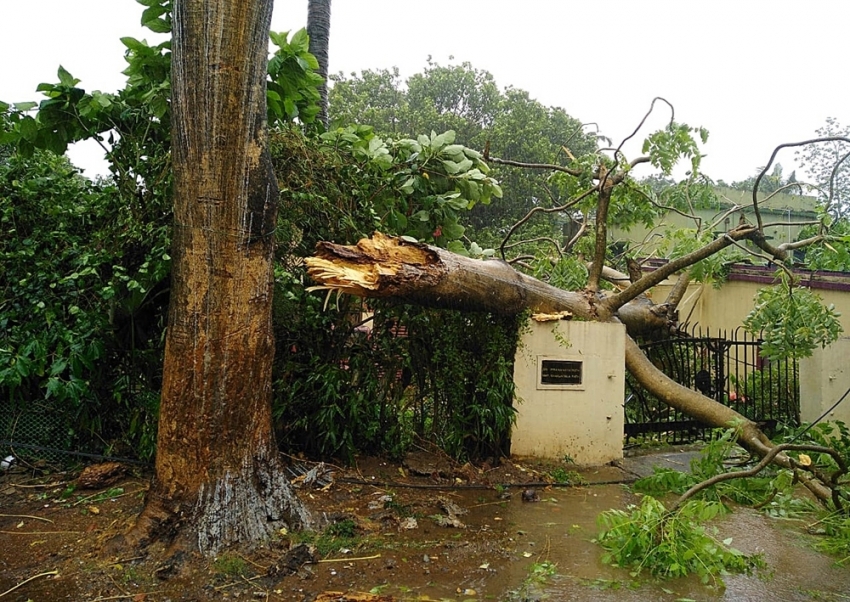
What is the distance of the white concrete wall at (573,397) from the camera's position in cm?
630

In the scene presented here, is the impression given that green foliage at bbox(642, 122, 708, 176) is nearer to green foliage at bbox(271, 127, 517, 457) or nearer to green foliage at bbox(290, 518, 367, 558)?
green foliage at bbox(271, 127, 517, 457)

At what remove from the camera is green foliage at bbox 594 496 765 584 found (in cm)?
379

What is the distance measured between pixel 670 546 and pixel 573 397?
2.70 meters

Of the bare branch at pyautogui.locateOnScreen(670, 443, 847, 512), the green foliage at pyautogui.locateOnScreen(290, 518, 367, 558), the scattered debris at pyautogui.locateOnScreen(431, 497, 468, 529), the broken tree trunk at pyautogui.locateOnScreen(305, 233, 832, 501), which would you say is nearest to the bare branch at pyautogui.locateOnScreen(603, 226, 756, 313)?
the broken tree trunk at pyautogui.locateOnScreen(305, 233, 832, 501)

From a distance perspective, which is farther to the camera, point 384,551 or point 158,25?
point 158,25

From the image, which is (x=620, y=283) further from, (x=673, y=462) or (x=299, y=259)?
(x=299, y=259)

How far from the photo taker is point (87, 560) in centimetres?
366

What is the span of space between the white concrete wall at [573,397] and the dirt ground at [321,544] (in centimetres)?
68

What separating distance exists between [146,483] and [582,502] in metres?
3.67

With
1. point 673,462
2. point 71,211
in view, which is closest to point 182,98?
point 71,211

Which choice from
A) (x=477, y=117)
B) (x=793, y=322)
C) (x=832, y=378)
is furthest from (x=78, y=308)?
(x=477, y=117)

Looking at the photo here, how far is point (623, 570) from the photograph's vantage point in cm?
388

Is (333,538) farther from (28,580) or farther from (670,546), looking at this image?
(670,546)

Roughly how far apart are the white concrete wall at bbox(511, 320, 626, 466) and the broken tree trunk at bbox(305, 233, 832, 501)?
292mm
